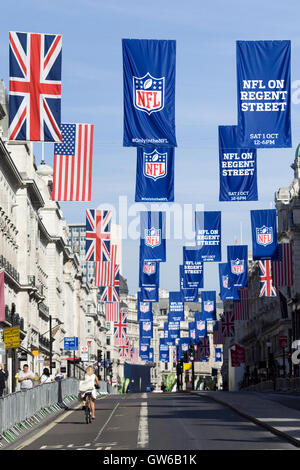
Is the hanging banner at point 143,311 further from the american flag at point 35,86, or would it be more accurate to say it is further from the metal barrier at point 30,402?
the american flag at point 35,86

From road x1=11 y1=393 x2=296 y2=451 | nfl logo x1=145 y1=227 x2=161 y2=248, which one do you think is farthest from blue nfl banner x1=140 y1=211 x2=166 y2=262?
road x1=11 y1=393 x2=296 y2=451

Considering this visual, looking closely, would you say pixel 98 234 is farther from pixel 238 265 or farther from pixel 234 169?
pixel 234 169

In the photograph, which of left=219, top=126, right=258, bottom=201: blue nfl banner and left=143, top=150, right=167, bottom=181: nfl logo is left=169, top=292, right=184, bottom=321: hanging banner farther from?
left=143, top=150, right=167, bottom=181: nfl logo

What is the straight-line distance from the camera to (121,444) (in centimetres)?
2456

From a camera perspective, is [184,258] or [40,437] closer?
[40,437]

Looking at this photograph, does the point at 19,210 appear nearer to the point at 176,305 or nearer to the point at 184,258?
the point at 184,258

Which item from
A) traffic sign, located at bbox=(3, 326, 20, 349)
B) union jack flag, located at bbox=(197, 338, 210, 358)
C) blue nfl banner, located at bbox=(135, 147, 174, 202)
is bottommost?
traffic sign, located at bbox=(3, 326, 20, 349)

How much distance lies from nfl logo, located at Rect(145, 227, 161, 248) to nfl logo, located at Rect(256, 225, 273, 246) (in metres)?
6.08

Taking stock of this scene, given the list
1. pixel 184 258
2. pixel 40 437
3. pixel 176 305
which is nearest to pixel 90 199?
pixel 40 437

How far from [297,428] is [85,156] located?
1986 centimetres

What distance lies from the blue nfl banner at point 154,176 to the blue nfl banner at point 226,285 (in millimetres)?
32951

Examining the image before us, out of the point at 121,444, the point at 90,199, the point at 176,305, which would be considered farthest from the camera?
the point at 176,305

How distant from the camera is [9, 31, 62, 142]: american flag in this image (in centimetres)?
3231

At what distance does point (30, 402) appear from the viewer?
111ft
